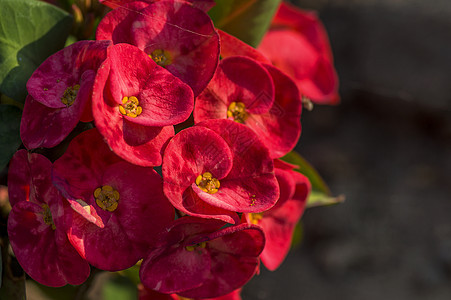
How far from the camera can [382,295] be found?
66.4 inches

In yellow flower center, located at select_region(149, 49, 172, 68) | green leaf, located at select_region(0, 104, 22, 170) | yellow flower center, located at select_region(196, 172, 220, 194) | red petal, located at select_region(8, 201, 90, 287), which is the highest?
yellow flower center, located at select_region(149, 49, 172, 68)

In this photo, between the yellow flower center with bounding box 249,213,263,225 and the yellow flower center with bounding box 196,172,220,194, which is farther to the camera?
the yellow flower center with bounding box 249,213,263,225

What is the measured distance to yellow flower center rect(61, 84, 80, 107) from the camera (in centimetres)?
51

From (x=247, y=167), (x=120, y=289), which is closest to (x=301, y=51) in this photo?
(x=247, y=167)

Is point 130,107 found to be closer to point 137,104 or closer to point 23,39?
point 137,104

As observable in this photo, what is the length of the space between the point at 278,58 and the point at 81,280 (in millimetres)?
591

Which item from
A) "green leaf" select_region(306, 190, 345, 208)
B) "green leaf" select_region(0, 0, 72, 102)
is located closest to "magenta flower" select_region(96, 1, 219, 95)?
"green leaf" select_region(0, 0, 72, 102)

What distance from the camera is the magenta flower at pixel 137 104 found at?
474 mm

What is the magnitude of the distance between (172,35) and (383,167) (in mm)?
1403

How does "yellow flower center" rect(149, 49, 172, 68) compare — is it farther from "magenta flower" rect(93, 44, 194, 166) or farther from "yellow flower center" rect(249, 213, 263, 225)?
"yellow flower center" rect(249, 213, 263, 225)

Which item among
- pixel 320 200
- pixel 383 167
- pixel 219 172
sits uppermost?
pixel 219 172

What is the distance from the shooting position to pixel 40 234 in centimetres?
54

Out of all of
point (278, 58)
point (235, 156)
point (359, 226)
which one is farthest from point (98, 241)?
point (359, 226)

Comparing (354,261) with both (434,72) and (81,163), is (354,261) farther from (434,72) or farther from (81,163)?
(81,163)
